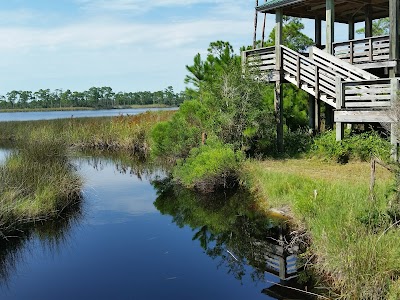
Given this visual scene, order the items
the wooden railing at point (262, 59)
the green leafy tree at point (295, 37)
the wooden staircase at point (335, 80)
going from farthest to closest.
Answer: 1. the green leafy tree at point (295, 37)
2. the wooden railing at point (262, 59)
3. the wooden staircase at point (335, 80)

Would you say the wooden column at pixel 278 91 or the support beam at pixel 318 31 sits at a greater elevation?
the support beam at pixel 318 31

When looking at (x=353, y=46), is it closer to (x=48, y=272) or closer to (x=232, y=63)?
(x=232, y=63)

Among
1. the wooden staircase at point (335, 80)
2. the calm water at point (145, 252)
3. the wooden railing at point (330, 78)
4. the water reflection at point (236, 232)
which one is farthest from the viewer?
the wooden railing at point (330, 78)

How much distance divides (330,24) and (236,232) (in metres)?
7.33

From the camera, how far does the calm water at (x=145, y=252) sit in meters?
6.46

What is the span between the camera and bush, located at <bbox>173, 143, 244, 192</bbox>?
11.4 metres

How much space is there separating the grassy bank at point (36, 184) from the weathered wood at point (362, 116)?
6.58 meters

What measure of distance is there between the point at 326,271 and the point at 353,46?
8.86 metres

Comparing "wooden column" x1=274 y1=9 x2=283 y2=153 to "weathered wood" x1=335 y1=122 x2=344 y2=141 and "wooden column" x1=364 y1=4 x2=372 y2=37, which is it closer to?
"weathered wood" x1=335 y1=122 x2=344 y2=141

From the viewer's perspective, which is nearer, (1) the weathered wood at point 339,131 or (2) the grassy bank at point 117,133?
(1) the weathered wood at point 339,131

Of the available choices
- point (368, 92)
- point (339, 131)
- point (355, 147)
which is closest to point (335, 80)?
point (368, 92)

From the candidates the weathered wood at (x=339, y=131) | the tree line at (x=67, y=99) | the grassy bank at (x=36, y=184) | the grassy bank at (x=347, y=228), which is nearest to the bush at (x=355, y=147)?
the weathered wood at (x=339, y=131)

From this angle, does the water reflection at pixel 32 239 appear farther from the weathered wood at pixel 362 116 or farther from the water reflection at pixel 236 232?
the weathered wood at pixel 362 116

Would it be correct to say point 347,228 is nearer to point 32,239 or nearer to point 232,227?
point 232,227
